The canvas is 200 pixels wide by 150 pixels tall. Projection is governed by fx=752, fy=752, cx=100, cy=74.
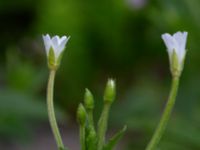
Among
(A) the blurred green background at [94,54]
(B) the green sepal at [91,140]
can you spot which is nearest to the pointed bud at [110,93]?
(B) the green sepal at [91,140]

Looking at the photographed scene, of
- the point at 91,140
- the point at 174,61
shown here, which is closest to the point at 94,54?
the point at 174,61

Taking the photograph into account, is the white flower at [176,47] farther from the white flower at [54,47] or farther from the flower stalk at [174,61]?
the white flower at [54,47]

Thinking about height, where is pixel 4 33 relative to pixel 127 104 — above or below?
above

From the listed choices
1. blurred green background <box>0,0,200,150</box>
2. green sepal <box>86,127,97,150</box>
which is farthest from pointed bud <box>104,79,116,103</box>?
blurred green background <box>0,0,200,150</box>

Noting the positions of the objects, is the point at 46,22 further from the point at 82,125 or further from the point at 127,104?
the point at 82,125

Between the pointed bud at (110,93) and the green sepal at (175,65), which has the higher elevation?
the green sepal at (175,65)

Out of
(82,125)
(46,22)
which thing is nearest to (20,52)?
(46,22)

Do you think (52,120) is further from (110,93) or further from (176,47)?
(176,47)
